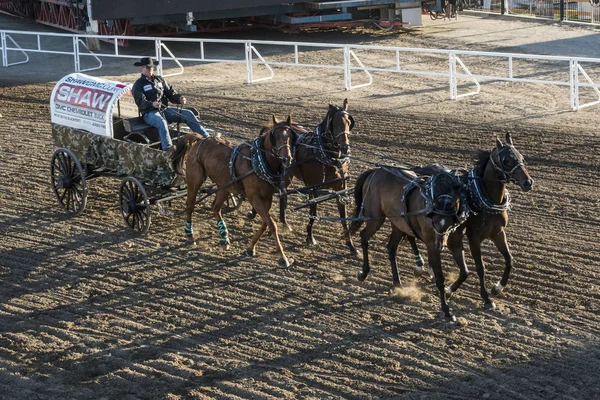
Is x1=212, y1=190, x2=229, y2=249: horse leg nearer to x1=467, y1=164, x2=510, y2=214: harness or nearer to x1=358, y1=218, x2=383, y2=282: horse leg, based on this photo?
x1=358, y1=218, x2=383, y2=282: horse leg

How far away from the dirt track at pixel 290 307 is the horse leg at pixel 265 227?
0.15 meters

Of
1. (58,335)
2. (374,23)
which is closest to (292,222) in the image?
(58,335)

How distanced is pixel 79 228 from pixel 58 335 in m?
3.42

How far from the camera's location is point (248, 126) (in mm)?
17547

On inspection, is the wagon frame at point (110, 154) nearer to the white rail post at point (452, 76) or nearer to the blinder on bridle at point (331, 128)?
the blinder on bridle at point (331, 128)

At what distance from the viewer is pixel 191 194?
12.3 meters

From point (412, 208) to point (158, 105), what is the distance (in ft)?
14.2

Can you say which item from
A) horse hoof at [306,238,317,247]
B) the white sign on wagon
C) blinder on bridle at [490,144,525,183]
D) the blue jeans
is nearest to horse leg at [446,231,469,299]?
blinder on bridle at [490,144,525,183]

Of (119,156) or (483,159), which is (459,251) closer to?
(483,159)

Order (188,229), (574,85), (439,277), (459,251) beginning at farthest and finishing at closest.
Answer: (574,85), (188,229), (459,251), (439,277)

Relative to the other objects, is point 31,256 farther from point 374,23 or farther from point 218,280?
point 374,23

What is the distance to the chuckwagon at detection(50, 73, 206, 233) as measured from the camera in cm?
1244

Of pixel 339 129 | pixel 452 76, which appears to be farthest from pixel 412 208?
pixel 452 76

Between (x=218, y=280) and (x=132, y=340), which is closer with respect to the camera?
(x=132, y=340)
